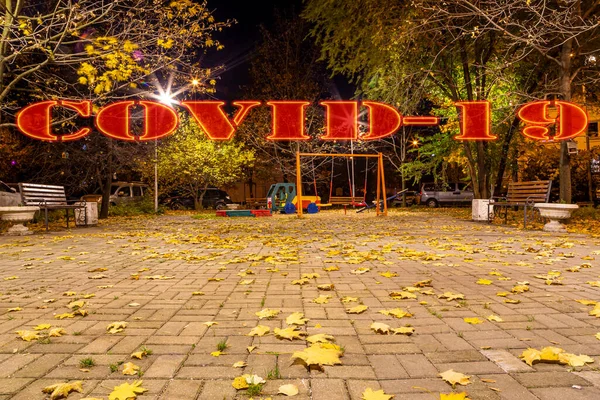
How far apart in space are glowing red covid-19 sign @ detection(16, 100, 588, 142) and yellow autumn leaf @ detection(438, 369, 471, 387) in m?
8.85

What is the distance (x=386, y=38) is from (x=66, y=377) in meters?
12.6

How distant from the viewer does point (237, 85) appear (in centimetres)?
2881

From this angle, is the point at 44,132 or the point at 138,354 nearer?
the point at 138,354

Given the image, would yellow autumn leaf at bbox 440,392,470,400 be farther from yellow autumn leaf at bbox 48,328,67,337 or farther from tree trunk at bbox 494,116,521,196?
tree trunk at bbox 494,116,521,196

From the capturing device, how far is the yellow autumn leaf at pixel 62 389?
1.86 metres

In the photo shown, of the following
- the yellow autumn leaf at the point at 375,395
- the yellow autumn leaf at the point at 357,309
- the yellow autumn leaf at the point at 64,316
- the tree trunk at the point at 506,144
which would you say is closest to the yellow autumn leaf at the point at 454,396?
the yellow autumn leaf at the point at 375,395

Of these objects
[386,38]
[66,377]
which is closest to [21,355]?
[66,377]

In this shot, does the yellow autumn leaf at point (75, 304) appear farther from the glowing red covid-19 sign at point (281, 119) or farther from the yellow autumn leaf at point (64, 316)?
the glowing red covid-19 sign at point (281, 119)

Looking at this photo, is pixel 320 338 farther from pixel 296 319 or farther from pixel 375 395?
pixel 375 395

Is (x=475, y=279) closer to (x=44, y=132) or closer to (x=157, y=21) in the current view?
(x=157, y=21)

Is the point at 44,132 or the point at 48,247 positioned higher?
the point at 44,132

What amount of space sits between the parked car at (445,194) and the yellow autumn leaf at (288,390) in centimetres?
2931

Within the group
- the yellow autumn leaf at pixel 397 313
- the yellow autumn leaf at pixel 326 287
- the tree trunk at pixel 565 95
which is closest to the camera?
the yellow autumn leaf at pixel 397 313

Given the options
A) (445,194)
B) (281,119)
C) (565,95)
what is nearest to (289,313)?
(281,119)
